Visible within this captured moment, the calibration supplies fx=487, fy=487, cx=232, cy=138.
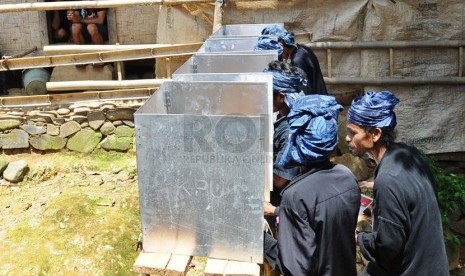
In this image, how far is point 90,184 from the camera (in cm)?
571

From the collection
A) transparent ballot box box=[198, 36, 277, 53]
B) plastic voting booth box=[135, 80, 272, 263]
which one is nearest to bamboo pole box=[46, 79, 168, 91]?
transparent ballot box box=[198, 36, 277, 53]

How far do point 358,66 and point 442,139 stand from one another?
1302 millimetres

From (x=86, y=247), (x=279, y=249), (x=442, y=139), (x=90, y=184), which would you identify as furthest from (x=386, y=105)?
(x=90, y=184)

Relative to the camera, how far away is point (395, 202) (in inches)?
88.0

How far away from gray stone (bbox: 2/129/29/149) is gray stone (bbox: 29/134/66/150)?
0.27 ft

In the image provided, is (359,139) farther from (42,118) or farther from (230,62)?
(42,118)

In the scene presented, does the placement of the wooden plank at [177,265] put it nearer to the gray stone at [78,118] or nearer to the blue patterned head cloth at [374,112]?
the blue patterned head cloth at [374,112]

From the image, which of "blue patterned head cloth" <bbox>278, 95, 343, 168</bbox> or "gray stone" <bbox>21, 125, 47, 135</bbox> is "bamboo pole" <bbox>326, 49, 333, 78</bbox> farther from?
"gray stone" <bbox>21, 125, 47, 135</bbox>

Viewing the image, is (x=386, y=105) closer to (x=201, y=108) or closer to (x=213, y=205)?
(x=213, y=205)

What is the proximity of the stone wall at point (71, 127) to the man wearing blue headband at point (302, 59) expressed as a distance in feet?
7.82

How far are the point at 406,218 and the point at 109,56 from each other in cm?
420

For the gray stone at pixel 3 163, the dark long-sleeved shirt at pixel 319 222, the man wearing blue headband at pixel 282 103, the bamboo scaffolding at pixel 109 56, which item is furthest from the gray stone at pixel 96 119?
the dark long-sleeved shirt at pixel 319 222

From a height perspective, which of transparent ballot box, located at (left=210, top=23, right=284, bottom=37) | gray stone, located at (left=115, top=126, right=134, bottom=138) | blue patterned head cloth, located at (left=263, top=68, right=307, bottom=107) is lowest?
gray stone, located at (left=115, top=126, right=134, bottom=138)

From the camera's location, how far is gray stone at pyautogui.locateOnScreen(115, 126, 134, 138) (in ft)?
19.8
